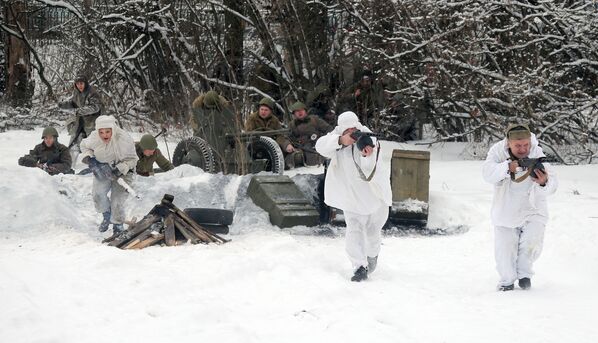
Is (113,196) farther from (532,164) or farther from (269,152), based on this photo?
(532,164)

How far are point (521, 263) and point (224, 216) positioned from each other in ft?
10.7

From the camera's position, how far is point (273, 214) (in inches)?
350

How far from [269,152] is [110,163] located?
123 inches

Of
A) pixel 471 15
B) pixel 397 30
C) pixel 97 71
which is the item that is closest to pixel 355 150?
pixel 471 15

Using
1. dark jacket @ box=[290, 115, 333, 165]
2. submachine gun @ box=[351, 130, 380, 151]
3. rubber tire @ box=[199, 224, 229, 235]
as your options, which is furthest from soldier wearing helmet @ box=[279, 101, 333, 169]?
submachine gun @ box=[351, 130, 380, 151]

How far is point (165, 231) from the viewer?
25.3ft

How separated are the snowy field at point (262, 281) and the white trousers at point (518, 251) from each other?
0.44 feet

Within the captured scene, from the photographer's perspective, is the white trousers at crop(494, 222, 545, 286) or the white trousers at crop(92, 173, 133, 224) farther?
the white trousers at crop(92, 173, 133, 224)

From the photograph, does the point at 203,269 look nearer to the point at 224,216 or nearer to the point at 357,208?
the point at 357,208

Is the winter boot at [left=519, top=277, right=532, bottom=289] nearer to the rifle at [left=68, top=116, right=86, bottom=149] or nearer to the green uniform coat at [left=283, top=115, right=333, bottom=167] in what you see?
the green uniform coat at [left=283, top=115, right=333, bottom=167]

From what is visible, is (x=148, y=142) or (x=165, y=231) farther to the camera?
(x=148, y=142)

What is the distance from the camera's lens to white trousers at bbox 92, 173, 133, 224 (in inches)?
336

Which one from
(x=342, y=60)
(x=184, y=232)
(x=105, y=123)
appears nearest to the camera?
(x=184, y=232)

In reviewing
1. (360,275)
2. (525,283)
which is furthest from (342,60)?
→ (525,283)
